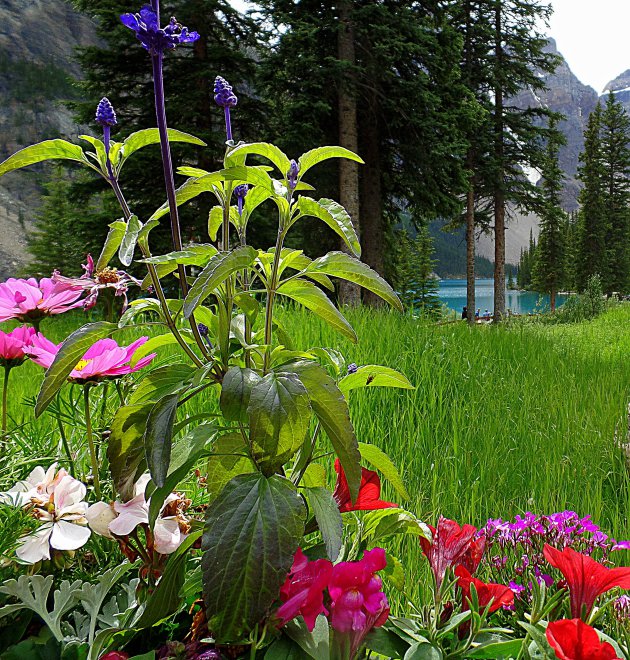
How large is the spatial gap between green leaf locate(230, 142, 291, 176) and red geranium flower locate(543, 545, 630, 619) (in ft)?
2.12

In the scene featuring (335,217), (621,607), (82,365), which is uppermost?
(335,217)

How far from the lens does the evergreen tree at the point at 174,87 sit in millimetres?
9336

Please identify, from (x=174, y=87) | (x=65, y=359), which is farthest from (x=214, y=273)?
(x=174, y=87)

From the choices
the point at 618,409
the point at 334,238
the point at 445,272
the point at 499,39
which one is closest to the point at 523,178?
the point at 499,39

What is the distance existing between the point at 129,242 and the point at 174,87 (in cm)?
1065

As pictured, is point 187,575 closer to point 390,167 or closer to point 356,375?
point 356,375

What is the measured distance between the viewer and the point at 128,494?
2.68ft

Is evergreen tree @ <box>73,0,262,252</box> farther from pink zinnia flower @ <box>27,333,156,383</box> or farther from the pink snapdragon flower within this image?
the pink snapdragon flower

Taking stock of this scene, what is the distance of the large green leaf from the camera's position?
2.00 ft

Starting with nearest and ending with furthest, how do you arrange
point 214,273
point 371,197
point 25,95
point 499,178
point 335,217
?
1. point 214,273
2. point 335,217
3. point 371,197
4. point 499,178
5. point 25,95

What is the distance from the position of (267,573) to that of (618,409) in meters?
3.40

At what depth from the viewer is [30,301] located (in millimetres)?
1099

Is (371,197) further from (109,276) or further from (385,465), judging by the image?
(385,465)

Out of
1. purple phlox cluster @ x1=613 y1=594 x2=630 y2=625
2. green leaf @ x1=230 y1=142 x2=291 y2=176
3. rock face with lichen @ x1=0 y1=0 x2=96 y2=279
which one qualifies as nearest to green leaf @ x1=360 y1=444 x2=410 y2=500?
purple phlox cluster @ x1=613 y1=594 x2=630 y2=625
